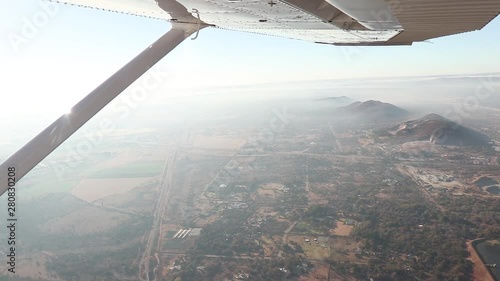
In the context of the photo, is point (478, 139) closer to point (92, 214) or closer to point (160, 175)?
point (160, 175)

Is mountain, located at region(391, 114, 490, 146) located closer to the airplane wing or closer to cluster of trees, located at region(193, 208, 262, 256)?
cluster of trees, located at region(193, 208, 262, 256)

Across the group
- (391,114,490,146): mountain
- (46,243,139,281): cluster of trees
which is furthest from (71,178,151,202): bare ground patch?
(391,114,490,146): mountain

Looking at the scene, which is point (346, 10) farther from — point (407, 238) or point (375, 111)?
point (375, 111)

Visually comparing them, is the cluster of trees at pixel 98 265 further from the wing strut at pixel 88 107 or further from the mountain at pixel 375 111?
the mountain at pixel 375 111

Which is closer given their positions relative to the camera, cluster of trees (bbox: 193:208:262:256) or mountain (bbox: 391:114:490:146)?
cluster of trees (bbox: 193:208:262:256)

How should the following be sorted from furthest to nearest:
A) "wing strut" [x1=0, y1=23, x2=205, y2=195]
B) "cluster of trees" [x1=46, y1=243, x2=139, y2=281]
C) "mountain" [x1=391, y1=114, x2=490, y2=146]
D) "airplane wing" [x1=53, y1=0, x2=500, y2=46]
Result: "mountain" [x1=391, y1=114, x2=490, y2=146] → "cluster of trees" [x1=46, y1=243, x2=139, y2=281] → "wing strut" [x1=0, y1=23, x2=205, y2=195] → "airplane wing" [x1=53, y1=0, x2=500, y2=46]
